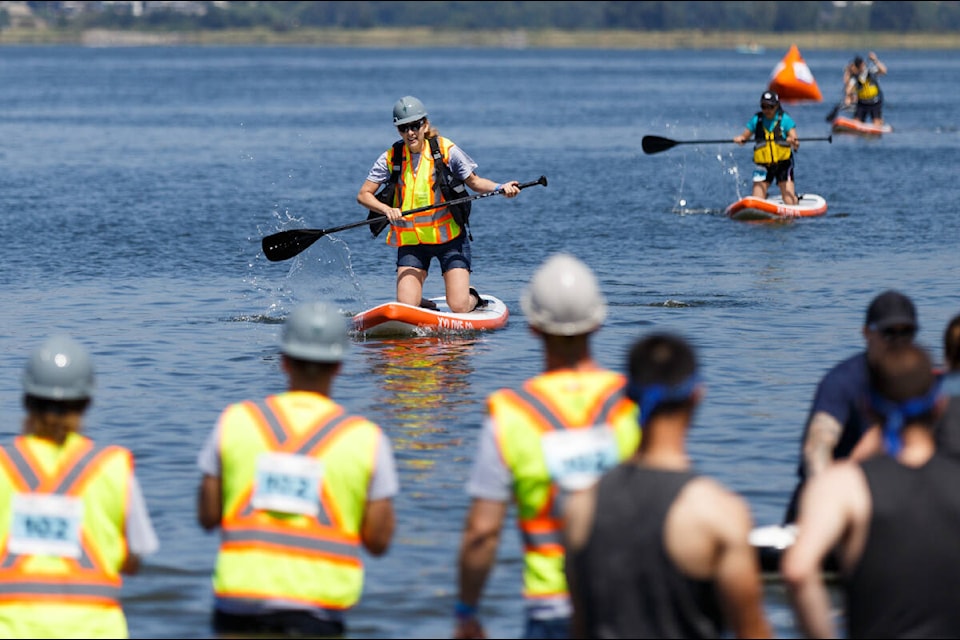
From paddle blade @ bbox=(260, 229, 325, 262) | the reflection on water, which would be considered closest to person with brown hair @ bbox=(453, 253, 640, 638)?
the reflection on water

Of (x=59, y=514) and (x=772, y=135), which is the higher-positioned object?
(x=59, y=514)

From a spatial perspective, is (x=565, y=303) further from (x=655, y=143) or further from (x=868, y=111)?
(x=868, y=111)

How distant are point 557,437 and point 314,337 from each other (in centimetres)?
82

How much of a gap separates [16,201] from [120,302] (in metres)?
13.2

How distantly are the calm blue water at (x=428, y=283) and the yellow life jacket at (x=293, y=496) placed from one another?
253 cm

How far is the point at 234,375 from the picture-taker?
14.4 m

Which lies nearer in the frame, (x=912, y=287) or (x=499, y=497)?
(x=499, y=497)

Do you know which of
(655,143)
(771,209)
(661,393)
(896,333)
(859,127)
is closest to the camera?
(661,393)

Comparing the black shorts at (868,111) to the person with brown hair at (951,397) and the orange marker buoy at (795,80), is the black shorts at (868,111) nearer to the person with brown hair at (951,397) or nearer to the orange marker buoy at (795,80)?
the orange marker buoy at (795,80)

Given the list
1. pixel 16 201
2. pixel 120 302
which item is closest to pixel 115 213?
pixel 16 201

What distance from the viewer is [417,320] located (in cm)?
1537

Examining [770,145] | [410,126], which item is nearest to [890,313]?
[410,126]

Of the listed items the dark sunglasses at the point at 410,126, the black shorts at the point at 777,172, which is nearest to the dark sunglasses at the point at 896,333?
the dark sunglasses at the point at 410,126

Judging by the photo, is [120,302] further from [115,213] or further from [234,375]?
[115,213]
